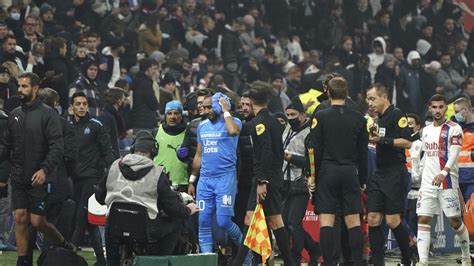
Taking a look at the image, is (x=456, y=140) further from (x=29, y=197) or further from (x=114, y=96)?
(x=114, y=96)

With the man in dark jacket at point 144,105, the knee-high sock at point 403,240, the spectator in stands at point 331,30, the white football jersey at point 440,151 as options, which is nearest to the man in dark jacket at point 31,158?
the knee-high sock at point 403,240

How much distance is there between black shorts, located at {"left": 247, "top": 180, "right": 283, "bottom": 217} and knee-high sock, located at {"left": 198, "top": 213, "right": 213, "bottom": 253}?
1.69 feet

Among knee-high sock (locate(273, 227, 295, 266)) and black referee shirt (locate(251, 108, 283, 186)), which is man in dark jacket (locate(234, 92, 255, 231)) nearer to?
black referee shirt (locate(251, 108, 283, 186))

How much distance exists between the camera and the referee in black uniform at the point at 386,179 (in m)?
15.3

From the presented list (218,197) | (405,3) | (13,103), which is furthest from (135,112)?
(405,3)

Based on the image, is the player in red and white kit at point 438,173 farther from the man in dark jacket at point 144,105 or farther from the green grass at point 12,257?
the man in dark jacket at point 144,105

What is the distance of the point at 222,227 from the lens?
50.8ft

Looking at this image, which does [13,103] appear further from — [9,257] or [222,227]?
[222,227]

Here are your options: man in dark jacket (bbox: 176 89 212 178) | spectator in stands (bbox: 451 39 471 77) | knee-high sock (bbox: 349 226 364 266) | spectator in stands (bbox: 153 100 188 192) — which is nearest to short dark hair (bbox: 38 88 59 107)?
spectator in stands (bbox: 153 100 188 192)

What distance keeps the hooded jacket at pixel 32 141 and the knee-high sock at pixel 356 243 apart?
3.45 metres

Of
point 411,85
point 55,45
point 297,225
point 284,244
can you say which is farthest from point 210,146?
point 411,85

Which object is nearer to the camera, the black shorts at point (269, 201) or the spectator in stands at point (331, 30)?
the black shorts at point (269, 201)

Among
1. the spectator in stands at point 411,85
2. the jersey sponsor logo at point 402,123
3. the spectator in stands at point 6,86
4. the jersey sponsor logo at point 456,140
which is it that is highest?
the spectator in stands at point 411,85

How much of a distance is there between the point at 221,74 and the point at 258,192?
10748 mm
